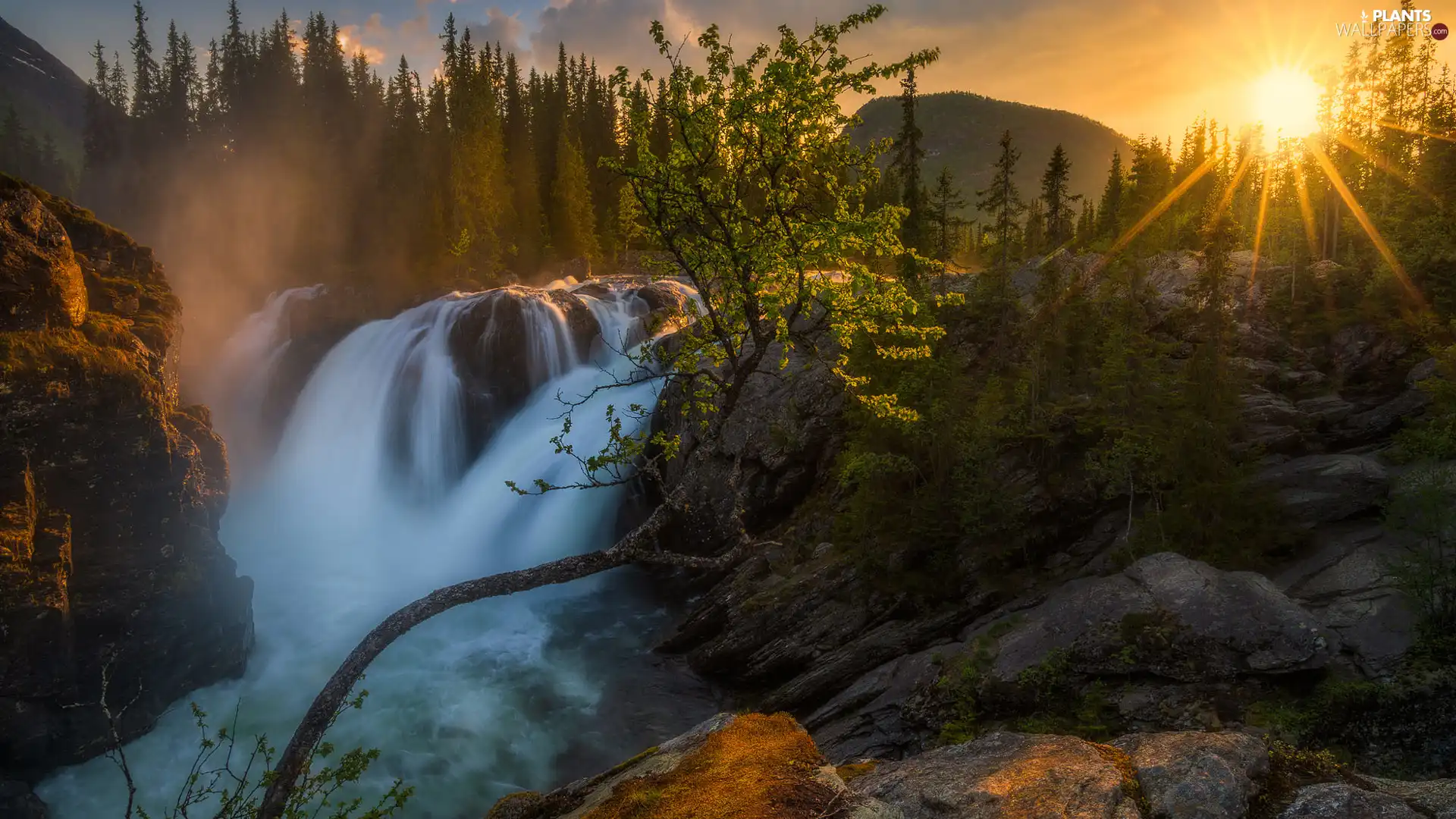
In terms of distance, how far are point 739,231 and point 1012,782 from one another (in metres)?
5.68

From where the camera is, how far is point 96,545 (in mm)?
17469

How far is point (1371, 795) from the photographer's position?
3938mm

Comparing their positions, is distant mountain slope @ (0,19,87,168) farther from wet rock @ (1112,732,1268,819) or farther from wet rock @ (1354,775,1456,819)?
wet rock @ (1354,775,1456,819)

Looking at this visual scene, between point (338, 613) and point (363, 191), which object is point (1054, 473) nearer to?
point (338, 613)

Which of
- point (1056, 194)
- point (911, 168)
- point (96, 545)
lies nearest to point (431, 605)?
point (96, 545)

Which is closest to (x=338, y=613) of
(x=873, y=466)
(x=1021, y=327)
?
(x=873, y=466)

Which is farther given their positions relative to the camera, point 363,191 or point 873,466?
point 363,191

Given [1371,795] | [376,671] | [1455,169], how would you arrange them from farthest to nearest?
[1455,169] < [376,671] < [1371,795]

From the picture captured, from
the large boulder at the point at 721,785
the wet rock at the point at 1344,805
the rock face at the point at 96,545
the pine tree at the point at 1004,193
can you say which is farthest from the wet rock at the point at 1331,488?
the rock face at the point at 96,545

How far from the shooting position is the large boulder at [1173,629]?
928 cm

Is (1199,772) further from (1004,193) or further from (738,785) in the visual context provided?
(1004,193)

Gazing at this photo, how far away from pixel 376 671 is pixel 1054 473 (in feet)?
62.6

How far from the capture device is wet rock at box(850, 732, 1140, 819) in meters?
4.00

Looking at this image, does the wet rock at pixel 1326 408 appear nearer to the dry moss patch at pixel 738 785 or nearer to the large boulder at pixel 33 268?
the dry moss patch at pixel 738 785
